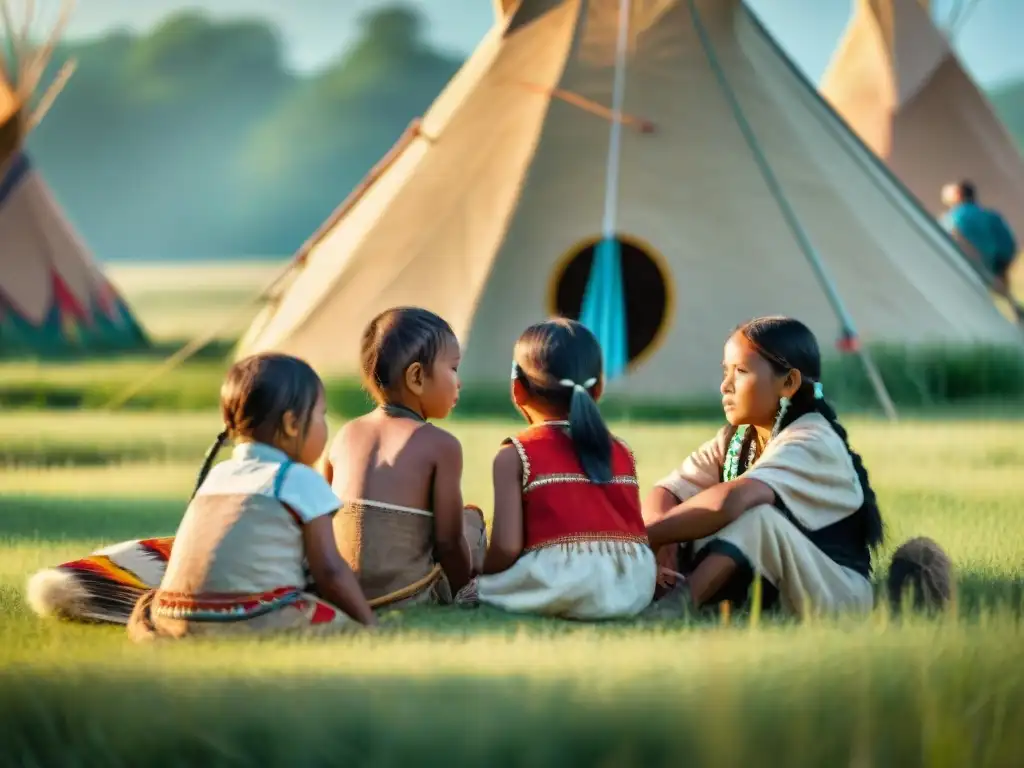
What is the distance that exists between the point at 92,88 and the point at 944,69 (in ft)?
67.7

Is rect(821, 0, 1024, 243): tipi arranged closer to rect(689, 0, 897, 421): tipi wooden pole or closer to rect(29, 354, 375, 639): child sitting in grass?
rect(689, 0, 897, 421): tipi wooden pole

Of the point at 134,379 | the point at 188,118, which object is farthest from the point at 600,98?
the point at 188,118

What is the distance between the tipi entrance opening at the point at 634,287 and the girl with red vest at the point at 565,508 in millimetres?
6167

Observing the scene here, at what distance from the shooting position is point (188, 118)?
3412 centimetres

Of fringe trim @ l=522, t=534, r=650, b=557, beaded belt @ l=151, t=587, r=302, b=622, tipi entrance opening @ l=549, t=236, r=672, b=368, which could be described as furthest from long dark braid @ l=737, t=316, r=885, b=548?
tipi entrance opening @ l=549, t=236, r=672, b=368

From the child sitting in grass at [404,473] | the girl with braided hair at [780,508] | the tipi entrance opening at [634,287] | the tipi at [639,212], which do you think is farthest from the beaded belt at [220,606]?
the tipi entrance opening at [634,287]

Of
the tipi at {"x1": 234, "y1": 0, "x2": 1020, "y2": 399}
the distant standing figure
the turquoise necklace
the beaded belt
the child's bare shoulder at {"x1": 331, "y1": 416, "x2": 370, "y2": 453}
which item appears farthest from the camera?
the distant standing figure

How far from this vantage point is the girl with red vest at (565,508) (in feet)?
→ 11.9

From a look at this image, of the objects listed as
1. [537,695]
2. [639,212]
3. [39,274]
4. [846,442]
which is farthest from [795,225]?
[39,274]

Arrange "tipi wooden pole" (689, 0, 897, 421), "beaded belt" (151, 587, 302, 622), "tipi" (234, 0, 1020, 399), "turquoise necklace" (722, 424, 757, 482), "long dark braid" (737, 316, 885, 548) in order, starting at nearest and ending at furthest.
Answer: "beaded belt" (151, 587, 302, 622)
"long dark braid" (737, 316, 885, 548)
"turquoise necklace" (722, 424, 757, 482)
"tipi wooden pole" (689, 0, 897, 421)
"tipi" (234, 0, 1020, 399)

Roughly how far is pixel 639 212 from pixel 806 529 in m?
6.38

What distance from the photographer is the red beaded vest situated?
368 cm

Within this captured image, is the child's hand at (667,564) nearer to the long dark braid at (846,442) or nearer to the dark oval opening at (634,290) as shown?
the long dark braid at (846,442)

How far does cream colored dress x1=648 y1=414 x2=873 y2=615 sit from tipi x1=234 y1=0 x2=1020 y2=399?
5.85 meters
